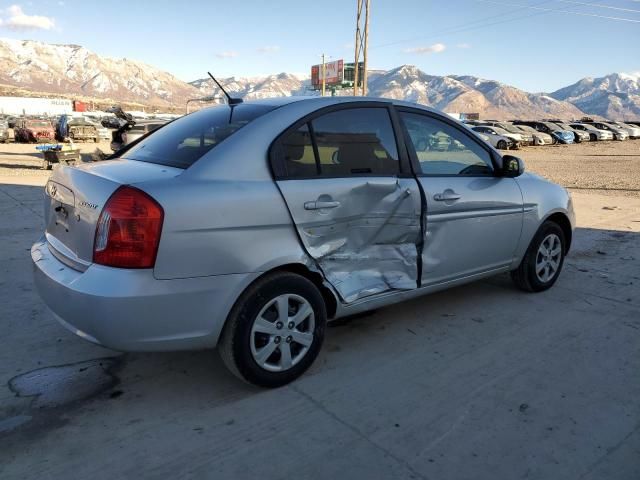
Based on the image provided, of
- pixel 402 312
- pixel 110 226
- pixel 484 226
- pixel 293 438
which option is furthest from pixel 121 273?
pixel 484 226

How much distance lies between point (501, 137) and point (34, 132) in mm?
24952

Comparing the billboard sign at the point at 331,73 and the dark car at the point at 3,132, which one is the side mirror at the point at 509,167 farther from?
the billboard sign at the point at 331,73

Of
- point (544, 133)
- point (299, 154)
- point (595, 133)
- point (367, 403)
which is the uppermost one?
point (595, 133)

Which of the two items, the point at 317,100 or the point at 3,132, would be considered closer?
the point at 317,100

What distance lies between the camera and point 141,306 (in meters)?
2.45

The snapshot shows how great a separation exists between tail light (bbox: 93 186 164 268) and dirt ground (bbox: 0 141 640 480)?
2.87 feet

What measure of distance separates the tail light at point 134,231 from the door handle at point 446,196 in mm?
1936

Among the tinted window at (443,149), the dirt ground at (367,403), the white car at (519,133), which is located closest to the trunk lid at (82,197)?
the dirt ground at (367,403)

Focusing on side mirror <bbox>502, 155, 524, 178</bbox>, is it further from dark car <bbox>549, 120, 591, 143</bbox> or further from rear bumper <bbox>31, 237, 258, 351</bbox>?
dark car <bbox>549, 120, 591, 143</bbox>

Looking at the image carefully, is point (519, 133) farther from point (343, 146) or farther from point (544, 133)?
point (343, 146)

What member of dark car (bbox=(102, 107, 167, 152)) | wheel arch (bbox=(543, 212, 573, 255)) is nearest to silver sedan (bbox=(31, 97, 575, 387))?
wheel arch (bbox=(543, 212, 573, 255))

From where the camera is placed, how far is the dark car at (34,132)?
89.2 ft

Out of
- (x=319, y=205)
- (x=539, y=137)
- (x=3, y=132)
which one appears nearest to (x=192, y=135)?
(x=319, y=205)

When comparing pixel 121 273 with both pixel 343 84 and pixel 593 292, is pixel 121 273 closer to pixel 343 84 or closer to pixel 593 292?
pixel 593 292
